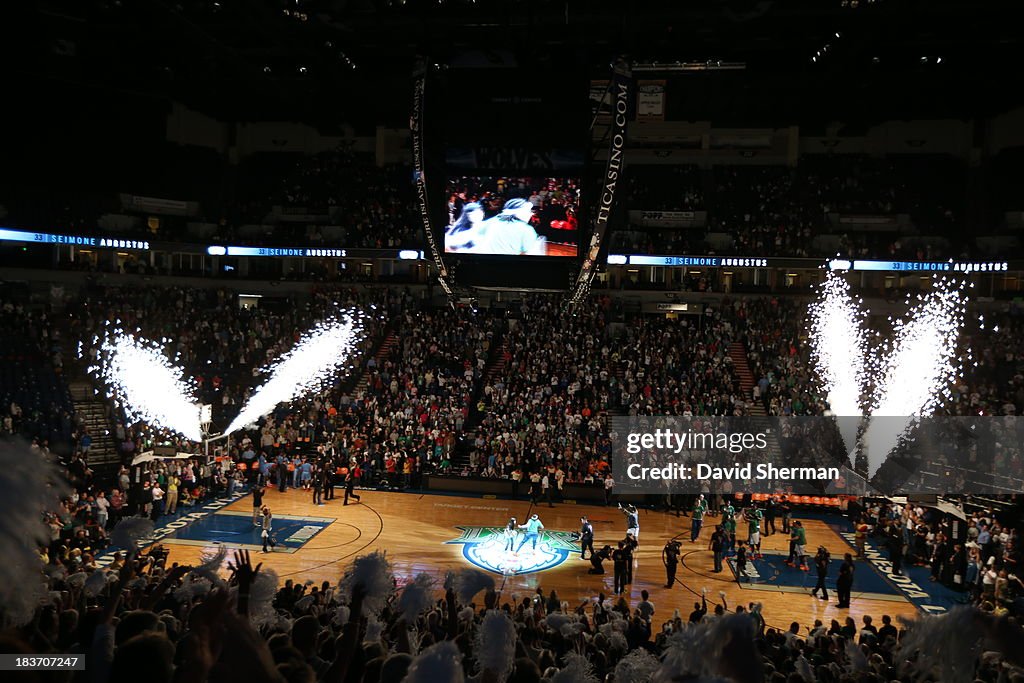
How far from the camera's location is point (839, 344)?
3369cm

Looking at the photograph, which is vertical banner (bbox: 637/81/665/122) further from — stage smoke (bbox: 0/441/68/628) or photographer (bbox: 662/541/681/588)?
stage smoke (bbox: 0/441/68/628)

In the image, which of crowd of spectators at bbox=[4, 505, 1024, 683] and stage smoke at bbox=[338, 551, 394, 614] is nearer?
crowd of spectators at bbox=[4, 505, 1024, 683]

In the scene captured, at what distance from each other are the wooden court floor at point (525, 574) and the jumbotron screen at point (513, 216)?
27.4ft

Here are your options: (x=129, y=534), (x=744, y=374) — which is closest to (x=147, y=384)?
(x=129, y=534)

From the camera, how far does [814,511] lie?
78.2ft

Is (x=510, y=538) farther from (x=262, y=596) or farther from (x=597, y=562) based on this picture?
(x=262, y=596)

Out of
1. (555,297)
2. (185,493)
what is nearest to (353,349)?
(555,297)

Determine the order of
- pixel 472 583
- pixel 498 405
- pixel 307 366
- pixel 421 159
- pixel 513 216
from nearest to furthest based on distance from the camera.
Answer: pixel 472 583 < pixel 421 159 < pixel 513 216 < pixel 498 405 < pixel 307 366

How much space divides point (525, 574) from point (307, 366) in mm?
18581

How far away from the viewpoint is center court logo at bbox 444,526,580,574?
58.9 ft

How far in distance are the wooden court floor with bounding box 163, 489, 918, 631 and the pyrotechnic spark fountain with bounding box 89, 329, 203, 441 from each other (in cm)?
544

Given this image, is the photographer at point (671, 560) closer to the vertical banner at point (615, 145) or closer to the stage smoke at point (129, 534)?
the vertical banner at point (615, 145)

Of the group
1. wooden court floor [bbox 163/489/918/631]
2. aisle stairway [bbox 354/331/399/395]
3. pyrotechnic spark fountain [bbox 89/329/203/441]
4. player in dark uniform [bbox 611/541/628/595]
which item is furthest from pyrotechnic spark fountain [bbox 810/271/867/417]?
pyrotechnic spark fountain [bbox 89/329/203/441]

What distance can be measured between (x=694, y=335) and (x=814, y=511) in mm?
10808
